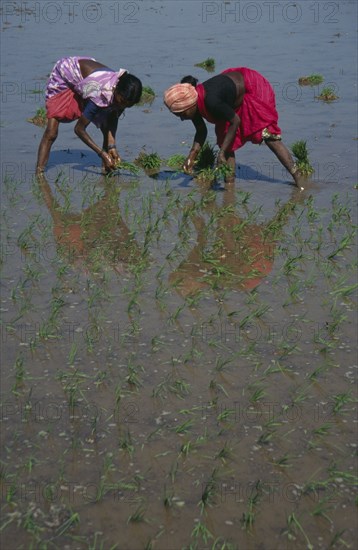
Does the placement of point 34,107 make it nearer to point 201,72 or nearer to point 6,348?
Result: point 201,72

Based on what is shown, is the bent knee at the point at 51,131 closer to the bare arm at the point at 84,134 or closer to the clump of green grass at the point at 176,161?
the bare arm at the point at 84,134

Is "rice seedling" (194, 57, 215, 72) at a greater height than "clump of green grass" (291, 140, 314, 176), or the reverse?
"clump of green grass" (291, 140, 314, 176)

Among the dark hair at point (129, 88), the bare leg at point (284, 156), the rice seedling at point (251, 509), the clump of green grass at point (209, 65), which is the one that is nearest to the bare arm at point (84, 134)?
the dark hair at point (129, 88)

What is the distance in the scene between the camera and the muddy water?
3619mm

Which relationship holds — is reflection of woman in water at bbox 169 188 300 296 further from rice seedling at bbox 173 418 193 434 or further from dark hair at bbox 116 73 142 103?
rice seedling at bbox 173 418 193 434

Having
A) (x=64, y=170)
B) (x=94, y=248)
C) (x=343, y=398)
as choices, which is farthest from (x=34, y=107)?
(x=343, y=398)

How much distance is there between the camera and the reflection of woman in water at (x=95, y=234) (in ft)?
20.8

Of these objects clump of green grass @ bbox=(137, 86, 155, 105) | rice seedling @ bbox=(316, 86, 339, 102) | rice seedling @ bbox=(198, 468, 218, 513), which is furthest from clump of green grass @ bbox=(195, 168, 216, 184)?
rice seedling @ bbox=(198, 468, 218, 513)

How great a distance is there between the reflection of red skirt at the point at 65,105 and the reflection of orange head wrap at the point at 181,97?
121 cm

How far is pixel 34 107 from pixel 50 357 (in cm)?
673

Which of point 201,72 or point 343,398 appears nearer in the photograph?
point 343,398

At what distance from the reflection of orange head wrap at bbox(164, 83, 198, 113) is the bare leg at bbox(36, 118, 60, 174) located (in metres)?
1.45

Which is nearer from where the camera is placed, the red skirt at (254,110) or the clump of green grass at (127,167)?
the red skirt at (254,110)

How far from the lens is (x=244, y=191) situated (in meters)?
7.90
